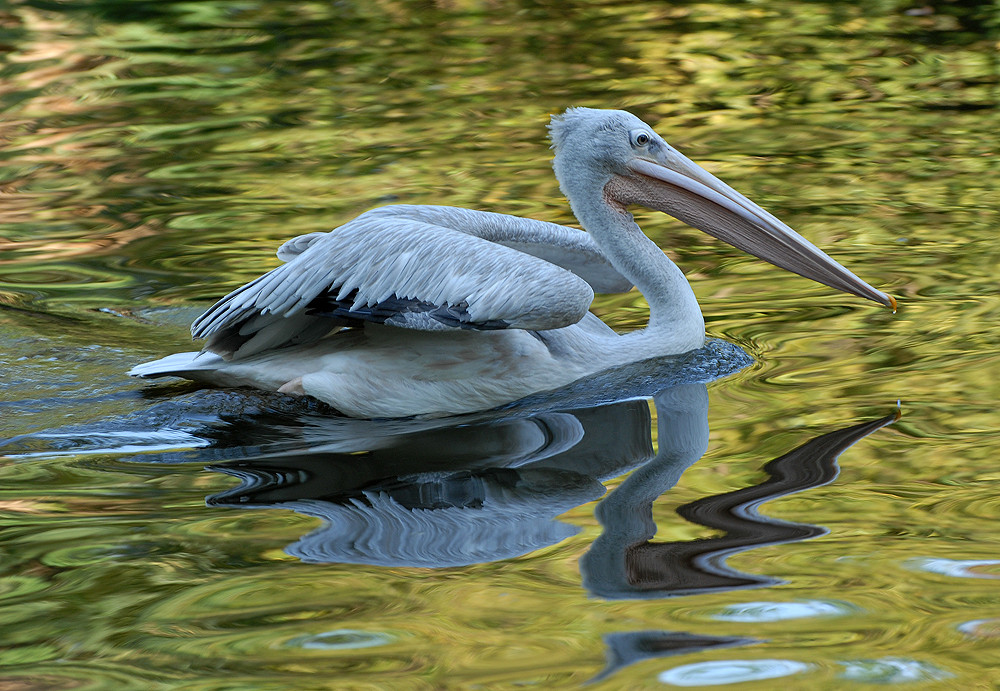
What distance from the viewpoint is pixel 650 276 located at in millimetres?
4609

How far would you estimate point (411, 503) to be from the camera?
3.45 metres

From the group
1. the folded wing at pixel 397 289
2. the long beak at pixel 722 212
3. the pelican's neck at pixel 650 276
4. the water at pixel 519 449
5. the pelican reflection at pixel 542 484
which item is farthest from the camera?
the long beak at pixel 722 212

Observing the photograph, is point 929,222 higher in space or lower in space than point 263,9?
lower

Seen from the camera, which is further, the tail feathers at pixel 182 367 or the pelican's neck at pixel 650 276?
the pelican's neck at pixel 650 276

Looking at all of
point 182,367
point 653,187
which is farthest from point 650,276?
point 182,367

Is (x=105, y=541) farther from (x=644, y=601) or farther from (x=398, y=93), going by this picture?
(x=398, y=93)

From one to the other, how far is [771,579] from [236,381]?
2199mm

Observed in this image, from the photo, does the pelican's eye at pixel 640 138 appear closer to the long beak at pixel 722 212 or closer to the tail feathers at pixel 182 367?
the long beak at pixel 722 212

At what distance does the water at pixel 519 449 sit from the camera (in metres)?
2.67

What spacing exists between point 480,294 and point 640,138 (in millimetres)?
1059

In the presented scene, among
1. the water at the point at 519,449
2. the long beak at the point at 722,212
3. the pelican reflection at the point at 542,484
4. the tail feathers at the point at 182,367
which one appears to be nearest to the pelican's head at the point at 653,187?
the long beak at the point at 722,212

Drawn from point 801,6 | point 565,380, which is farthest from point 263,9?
point 565,380

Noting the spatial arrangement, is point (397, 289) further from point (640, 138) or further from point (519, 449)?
point (640, 138)

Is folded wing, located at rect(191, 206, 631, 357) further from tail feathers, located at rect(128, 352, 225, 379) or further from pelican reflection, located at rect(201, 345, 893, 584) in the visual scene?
pelican reflection, located at rect(201, 345, 893, 584)
